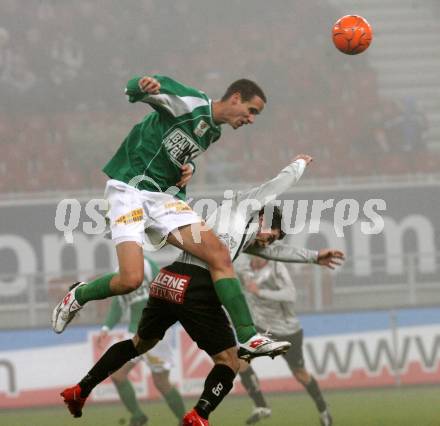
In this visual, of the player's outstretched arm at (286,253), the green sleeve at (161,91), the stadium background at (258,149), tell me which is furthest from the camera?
the stadium background at (258,149)

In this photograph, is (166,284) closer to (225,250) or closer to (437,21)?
(225,250)

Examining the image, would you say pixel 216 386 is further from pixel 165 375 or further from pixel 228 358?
pixel 165 375

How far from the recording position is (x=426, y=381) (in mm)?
14258

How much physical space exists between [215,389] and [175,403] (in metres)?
3.41

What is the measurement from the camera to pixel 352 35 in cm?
807

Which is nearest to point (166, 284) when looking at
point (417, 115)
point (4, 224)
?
point (4, 224)

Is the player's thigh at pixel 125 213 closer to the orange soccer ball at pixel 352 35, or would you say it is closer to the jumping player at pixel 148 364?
the orange soccer ball at pixel 352 35

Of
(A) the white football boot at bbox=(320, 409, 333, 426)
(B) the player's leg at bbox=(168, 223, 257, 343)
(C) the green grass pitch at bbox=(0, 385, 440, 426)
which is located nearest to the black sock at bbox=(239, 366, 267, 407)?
(C) the green grass pitch at bbox=(0, 385, 440, 426)

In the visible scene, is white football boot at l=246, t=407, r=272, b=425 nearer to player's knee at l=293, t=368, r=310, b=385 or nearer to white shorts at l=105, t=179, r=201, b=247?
player's knee at l=293, t=368, r=310, b=385

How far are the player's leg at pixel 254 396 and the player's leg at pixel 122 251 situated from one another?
10.7ft

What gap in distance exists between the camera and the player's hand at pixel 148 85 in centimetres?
663

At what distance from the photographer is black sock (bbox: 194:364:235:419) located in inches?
259

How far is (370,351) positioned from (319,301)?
4.19 feet

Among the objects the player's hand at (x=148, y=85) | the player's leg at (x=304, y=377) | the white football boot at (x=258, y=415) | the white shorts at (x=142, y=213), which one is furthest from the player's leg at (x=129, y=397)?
the player's hand at (x=148, y=85)
